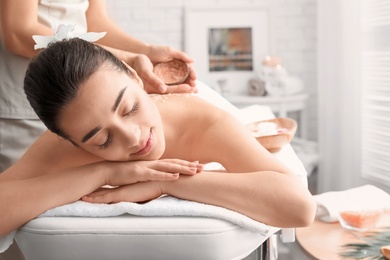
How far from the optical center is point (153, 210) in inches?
43.9

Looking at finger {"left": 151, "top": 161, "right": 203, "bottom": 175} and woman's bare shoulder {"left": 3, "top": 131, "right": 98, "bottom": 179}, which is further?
woman's bare shoulder {"left": 3, "top": 131, "right": 98, "bottom": 179}

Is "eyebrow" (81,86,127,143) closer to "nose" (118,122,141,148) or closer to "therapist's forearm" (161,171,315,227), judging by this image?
"nose" (118,122,141,148)

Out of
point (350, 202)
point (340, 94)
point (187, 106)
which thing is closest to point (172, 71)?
point (187, 106)

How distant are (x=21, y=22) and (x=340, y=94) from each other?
2.10m

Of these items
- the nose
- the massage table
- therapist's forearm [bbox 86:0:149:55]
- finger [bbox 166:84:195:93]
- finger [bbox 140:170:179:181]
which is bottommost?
the massage table

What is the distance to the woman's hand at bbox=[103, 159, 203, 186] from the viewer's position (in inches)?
46.3

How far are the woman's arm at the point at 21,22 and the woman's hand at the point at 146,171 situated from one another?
1.64ft

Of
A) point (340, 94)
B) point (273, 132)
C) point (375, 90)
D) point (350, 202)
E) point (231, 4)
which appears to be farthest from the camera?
point (231, 4)

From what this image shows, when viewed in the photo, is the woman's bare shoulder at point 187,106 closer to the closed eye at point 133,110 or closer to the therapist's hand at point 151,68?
the therapist's hand at point 151,68

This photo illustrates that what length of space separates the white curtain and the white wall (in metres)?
0.64

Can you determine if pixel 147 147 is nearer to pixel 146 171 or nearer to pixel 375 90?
pixel 146 171

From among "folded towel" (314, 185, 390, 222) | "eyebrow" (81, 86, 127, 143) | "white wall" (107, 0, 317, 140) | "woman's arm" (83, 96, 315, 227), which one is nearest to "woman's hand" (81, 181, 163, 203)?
"woman's arm" (83, 96, 315, 227)

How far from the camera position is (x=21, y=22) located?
1502mm

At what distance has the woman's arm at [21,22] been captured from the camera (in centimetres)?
150
